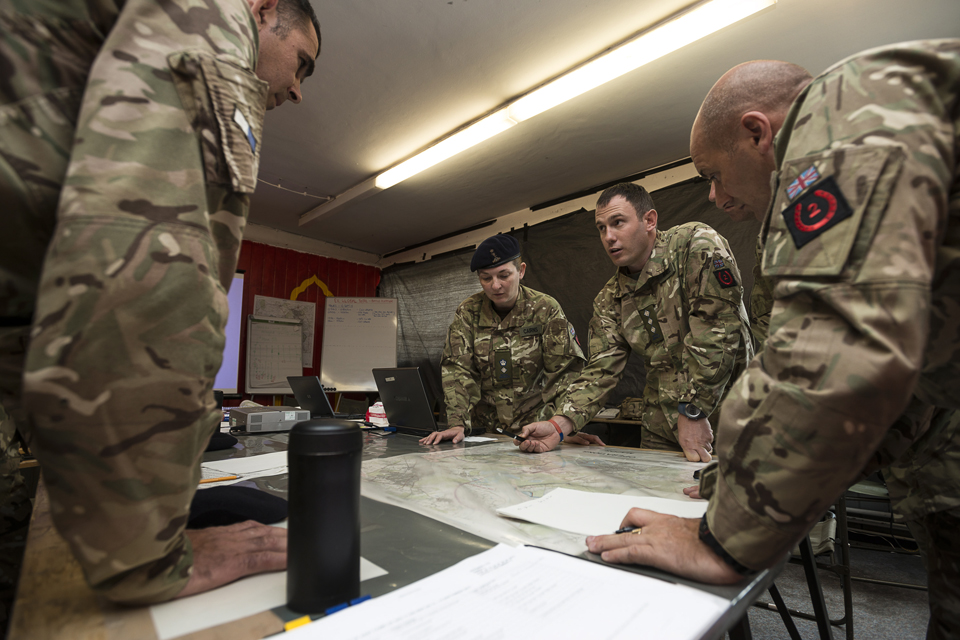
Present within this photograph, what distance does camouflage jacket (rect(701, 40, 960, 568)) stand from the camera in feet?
1.56

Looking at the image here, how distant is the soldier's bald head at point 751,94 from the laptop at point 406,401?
143 centimetres

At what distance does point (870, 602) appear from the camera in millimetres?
2086

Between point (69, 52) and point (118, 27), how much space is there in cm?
6

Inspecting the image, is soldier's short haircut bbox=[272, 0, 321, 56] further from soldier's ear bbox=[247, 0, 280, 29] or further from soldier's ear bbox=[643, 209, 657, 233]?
soldier's ear bbox=[643, 209, 657, 233]

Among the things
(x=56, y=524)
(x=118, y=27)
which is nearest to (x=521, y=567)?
(x=56, y=524)

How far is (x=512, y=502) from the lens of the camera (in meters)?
0.91

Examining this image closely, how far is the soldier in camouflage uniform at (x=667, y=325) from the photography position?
1673mm

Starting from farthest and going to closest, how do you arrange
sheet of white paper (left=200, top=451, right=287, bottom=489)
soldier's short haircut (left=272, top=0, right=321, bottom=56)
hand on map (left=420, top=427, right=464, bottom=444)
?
hand on map (left=420, top=427, right=464, bottom=444)
sheet of white paper (left=200, top=451, right=287, bottom=489)
soldier's short haircut (left=272, top=0, right=321, bottom=56)

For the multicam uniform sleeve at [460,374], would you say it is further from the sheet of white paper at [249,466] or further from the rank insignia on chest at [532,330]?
Result: the sheet of white paper at [249,466]

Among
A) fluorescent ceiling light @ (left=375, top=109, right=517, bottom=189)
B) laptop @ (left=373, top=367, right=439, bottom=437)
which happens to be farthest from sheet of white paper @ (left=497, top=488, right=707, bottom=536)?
fluorescent ceiling light @ (left=375, top=109, right=517, bottom=189)

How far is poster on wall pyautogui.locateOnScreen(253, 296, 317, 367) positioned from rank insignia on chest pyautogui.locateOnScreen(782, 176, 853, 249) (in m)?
5.48

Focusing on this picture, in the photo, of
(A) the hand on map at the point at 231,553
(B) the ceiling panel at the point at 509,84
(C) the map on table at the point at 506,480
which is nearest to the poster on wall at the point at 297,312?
(B) the ceiling panel at the point at 509,84

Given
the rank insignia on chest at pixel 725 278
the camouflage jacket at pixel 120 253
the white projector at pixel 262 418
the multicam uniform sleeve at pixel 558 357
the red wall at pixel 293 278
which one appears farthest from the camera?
the red wall at pixel 293 278

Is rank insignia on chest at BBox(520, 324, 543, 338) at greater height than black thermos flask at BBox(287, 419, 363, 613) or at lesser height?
greater
